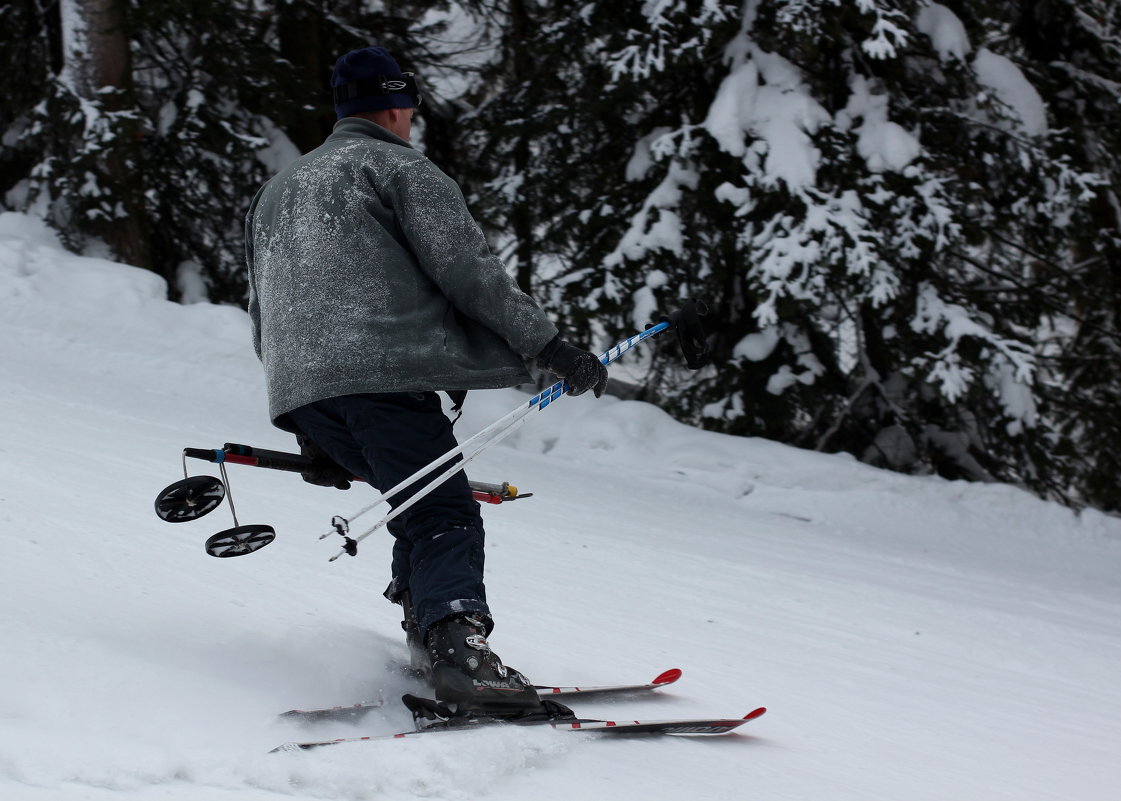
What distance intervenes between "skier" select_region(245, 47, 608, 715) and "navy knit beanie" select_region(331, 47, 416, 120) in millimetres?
→ 56

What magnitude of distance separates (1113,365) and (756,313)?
12.3 ft

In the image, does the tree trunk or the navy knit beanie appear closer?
the navy knit beanie

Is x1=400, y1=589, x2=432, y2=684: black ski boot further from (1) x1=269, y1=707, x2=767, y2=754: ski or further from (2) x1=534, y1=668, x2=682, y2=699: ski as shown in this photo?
(1) x1=269, y1=707, x2=767, y2=754: ski

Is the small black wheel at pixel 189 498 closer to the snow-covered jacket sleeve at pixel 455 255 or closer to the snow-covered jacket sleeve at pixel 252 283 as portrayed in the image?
the snow-covered jacket sleeve at pixel 252 283

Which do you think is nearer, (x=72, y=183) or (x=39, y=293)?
(x=39, y=293)

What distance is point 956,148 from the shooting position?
8.83 meters

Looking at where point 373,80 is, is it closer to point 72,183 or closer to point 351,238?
point 351,238

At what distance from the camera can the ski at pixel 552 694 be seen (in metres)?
2.79

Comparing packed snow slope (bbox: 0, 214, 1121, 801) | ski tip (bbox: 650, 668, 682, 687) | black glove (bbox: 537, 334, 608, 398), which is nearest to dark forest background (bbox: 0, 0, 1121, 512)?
packed snow slope (bbox: 0, 214, 1121, 801)

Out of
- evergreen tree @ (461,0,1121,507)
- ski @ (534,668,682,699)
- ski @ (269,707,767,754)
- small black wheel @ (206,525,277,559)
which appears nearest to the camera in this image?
ski @ (269,707,767,754)

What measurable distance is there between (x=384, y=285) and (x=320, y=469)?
0.67 metres

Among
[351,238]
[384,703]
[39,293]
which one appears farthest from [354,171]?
[39,293]

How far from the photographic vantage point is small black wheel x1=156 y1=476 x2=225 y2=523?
2.98 metres

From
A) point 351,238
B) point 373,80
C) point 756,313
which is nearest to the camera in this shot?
point 351,238
